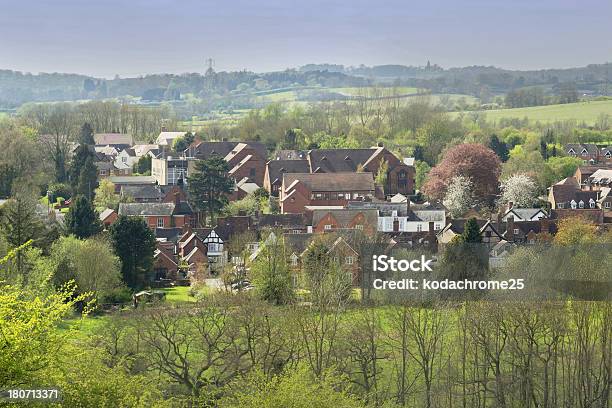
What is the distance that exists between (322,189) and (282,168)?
5.98 meters

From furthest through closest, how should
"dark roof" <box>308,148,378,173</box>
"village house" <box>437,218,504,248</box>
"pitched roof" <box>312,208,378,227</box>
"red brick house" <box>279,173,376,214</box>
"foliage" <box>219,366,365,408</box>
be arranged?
"dark roof" <box>308,148,378,173</box> → "red brick house" <box>279,173,376,214</box> → "pitched roof" <box>312,208,378,227</box> → "village house" <box>437,218,504,248</box> → "foliage" <box>219,366,365,408</box>

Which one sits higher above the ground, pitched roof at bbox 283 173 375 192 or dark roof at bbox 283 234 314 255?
pitched roof at bbox 283 173 375 192

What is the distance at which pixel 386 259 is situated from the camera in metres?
30.6

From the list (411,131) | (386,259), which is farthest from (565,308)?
(411,131)

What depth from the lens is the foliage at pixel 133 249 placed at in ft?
122

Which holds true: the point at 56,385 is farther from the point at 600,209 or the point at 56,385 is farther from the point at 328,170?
the point at 328,170

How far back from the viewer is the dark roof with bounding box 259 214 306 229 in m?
44.7

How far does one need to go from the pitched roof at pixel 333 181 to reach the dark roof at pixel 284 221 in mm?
7552

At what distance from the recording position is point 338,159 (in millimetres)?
61438

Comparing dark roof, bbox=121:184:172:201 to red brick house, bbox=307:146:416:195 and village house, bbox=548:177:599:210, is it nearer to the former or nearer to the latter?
red brick house, bbox=307:146:416:195

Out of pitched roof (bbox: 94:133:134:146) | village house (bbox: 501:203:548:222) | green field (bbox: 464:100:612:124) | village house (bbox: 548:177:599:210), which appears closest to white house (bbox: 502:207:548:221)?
village house (bbox: 501:203:548:222)

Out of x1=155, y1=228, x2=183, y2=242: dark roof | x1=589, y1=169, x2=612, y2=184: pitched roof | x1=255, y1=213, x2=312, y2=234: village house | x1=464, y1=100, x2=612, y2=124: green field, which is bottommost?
x1=155, y1=228, x2=183, y2=242: dark roof

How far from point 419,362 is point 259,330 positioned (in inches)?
149

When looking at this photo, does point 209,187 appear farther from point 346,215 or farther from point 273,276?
point 273,276
